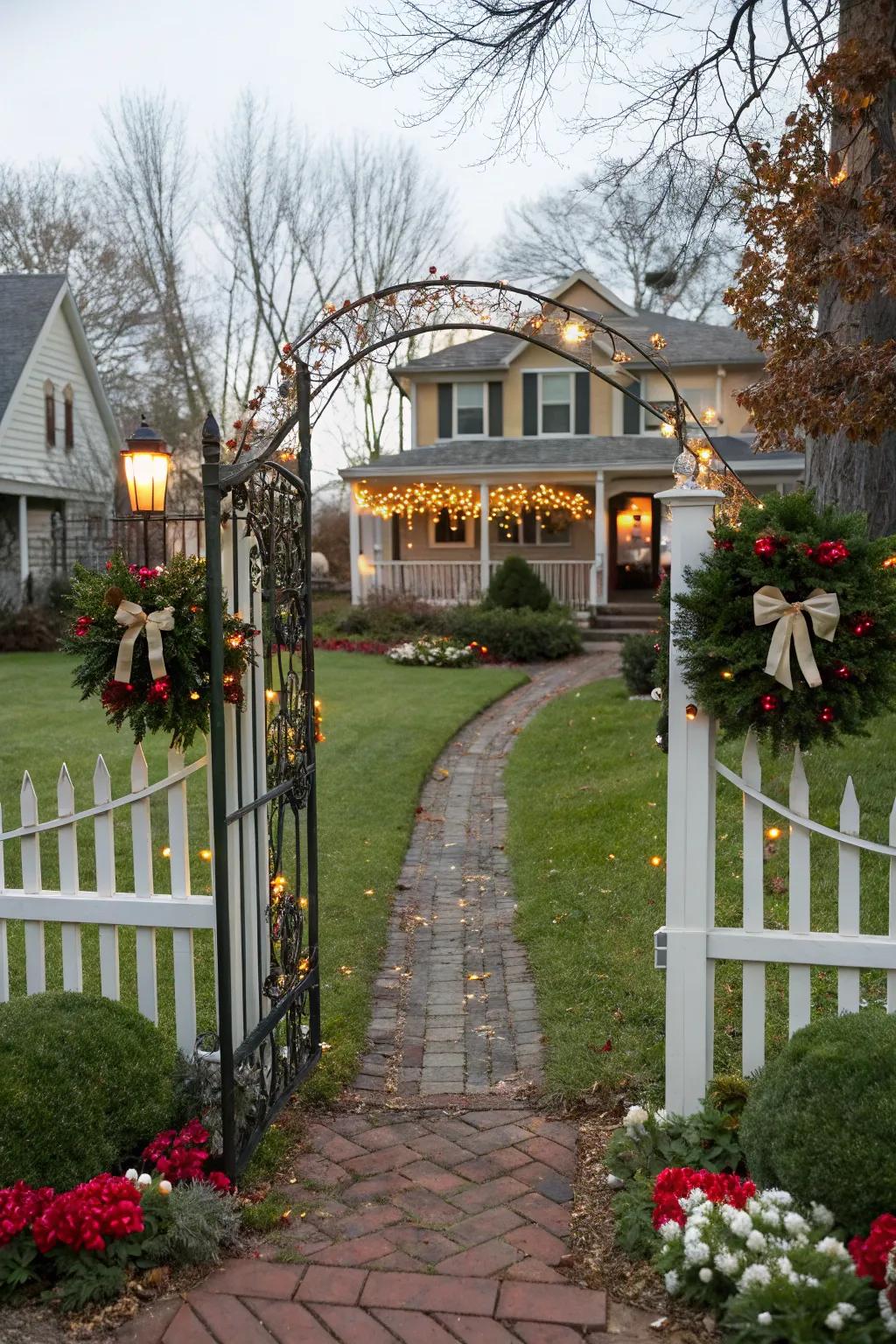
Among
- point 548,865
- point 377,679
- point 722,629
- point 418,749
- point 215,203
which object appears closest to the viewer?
point 722,629

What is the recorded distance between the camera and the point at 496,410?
80.0ft

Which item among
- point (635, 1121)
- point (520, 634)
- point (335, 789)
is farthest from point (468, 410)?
point (635, 1121)

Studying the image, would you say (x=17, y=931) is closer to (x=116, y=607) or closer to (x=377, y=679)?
(x=116, y=607)

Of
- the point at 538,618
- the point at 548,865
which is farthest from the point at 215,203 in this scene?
the point at 548,865

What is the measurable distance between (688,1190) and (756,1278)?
415 mm

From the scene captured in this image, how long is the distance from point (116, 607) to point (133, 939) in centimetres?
287

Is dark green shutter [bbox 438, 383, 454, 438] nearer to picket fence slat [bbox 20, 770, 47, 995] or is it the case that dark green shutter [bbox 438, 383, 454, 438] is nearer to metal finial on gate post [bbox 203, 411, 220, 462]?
picket fence slat [bbox 20, 770, 47, 995]

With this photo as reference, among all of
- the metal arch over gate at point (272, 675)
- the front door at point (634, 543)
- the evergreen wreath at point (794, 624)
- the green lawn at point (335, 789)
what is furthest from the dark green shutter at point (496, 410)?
the evergreen wreath at point (794, 624)

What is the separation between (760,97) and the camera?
8.62 metres

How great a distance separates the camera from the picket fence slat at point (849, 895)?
3.41 metres

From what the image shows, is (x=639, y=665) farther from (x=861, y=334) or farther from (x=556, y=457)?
(x=556, y=457)

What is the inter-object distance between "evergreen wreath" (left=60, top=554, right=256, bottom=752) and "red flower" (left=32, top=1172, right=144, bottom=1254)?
4.46 ft

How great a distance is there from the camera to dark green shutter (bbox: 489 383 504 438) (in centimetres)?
2431

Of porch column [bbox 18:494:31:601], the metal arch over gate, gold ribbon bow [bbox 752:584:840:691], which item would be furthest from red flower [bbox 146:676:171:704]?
porch column [bbox 18:494:31:601]
